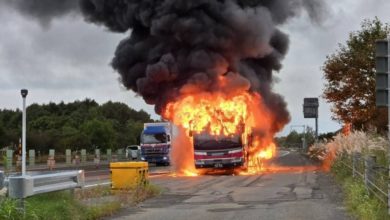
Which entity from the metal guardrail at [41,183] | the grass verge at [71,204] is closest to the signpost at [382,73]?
the grass verge at [71,204]

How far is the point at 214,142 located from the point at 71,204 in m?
17.2

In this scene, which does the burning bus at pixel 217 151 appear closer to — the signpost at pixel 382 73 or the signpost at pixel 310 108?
the signpost at pixel 382 73

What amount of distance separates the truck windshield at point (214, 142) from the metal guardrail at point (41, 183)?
15725mm

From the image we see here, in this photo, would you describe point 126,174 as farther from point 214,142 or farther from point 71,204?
point 214,142

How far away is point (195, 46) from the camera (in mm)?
33844

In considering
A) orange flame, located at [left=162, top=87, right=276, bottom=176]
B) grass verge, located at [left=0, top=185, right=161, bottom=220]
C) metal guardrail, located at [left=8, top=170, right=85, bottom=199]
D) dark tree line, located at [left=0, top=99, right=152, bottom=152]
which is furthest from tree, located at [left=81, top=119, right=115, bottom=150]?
metal guardrail, located at [left=8, top=170, right=85, bottom=199]

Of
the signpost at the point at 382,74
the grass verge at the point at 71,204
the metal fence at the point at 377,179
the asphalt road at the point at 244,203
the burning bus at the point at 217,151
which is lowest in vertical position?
the asphalt road at the point at 244,203

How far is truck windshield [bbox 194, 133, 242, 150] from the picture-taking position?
1139 inches

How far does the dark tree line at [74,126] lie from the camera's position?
70.6 metres

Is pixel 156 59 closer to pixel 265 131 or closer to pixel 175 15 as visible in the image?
pixel 175 15

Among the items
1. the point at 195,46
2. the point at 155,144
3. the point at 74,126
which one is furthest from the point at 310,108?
the point at 195,46

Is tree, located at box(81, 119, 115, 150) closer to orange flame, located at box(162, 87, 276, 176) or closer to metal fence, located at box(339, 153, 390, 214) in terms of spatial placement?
orange flame, located at box(162, 87, 276, 176)

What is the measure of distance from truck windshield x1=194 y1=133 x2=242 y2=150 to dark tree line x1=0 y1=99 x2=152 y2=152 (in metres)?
37.1

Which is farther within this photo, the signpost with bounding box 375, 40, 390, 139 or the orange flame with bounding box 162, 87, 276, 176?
the orange flame with bounding box 162, 87, 276, 176
